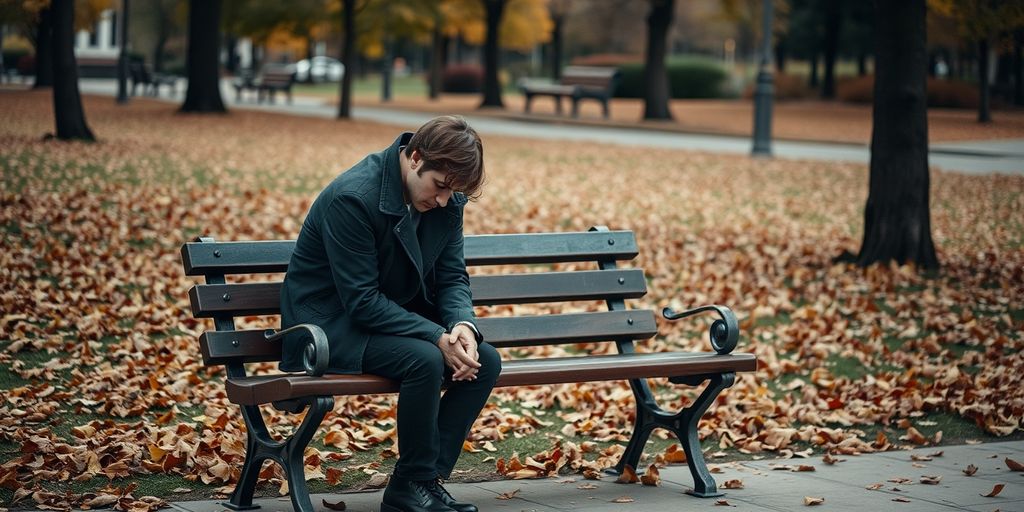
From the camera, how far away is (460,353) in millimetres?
4473

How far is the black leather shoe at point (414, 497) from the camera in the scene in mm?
4512

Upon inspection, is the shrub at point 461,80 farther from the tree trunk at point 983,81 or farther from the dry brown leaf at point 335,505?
the dry brown leaf at point 335,505

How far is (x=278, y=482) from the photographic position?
5.15 m

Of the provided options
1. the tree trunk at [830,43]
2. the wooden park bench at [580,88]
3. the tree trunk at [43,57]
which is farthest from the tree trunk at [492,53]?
the tree trunk at [830,43]

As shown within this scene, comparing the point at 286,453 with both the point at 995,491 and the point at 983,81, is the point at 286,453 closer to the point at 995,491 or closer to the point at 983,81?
the point at 995,491

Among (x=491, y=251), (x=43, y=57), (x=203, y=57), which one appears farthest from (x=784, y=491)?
(x=43, y=57)

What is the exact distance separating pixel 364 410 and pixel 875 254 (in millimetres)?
5911

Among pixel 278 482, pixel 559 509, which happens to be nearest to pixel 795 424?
pixel 559 509

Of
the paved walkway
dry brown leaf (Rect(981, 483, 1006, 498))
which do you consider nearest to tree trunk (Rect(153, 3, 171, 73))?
the paved walkway

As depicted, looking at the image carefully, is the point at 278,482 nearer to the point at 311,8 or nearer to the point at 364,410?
the point at 364,410

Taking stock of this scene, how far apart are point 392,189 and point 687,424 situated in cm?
161

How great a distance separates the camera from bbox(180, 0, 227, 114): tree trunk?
27797 mm

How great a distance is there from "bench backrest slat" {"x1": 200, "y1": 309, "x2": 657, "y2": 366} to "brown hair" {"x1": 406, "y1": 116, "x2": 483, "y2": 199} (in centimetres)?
76

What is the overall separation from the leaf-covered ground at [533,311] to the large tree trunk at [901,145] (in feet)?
1.14
